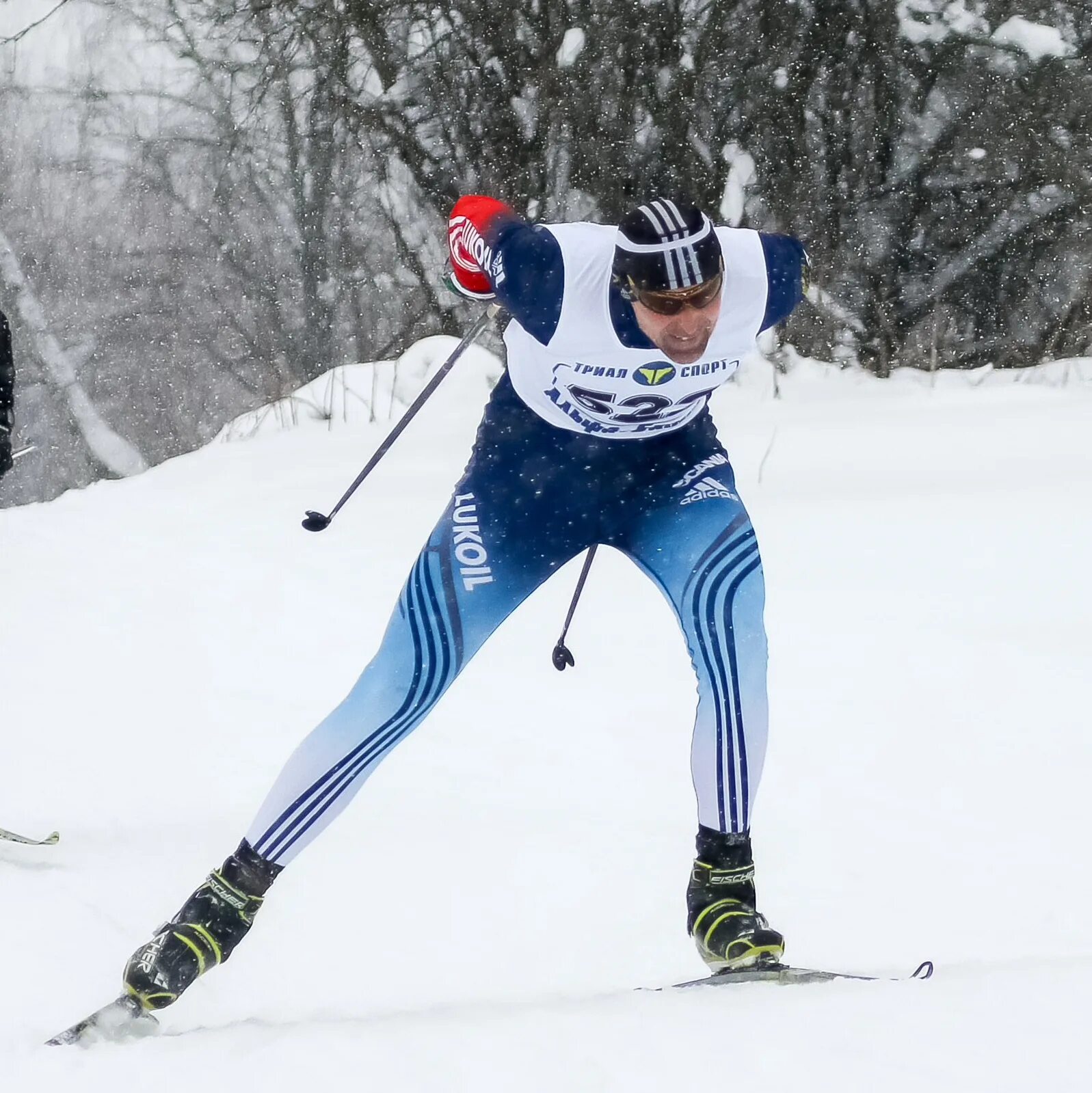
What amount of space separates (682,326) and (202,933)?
1406 millimetres

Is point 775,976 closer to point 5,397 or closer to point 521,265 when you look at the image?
point 521,265

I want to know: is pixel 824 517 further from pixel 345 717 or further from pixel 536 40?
pixel 536 40

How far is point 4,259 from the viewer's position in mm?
23469

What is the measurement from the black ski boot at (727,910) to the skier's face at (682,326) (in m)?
0.92

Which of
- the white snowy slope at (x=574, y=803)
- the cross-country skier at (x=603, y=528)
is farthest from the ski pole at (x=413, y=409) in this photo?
the white snowy slope at (x=574, y=803)

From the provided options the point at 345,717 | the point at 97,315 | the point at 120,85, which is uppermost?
the point at 120,85

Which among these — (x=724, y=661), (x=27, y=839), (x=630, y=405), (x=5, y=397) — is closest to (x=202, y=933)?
(x=724, y=661)

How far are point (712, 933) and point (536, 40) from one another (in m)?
12.8

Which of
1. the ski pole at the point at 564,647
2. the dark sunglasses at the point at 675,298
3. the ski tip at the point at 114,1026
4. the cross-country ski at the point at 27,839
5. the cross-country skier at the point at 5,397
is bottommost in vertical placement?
the cross-country ski at the point at 27,839

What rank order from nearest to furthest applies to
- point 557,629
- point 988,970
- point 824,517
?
point 988,970 < point 557,629 < point 824,517

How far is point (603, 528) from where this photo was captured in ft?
9.25

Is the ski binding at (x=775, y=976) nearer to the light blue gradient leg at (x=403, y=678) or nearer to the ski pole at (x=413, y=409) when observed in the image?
the light blue gradient leg at (x=403, y=678)

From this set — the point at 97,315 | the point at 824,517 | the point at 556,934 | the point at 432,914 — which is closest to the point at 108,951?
the point at 432,914

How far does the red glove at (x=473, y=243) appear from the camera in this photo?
284 centimetres
